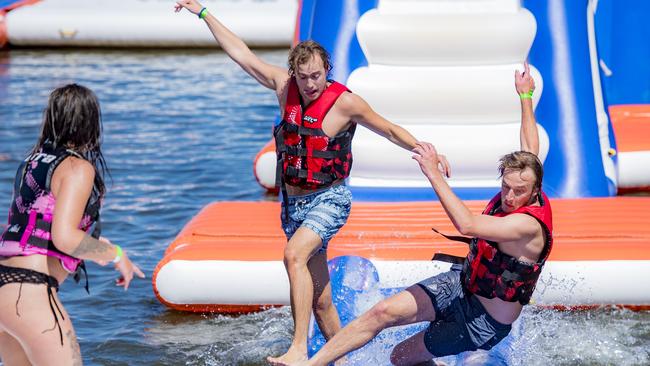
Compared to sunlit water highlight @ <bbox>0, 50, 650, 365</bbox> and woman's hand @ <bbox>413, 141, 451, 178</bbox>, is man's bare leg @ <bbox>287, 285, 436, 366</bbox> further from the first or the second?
woman's hand @ <bbox>413, 141, 451, 178</bbox>

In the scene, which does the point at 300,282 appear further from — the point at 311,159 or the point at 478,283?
the point at 478,283

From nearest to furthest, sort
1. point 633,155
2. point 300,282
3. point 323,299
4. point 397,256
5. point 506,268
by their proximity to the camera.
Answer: point 506,268, point 300,282, point 323,299, point 397,256, point 633,155

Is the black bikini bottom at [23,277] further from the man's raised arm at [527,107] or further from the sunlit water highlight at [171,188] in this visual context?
the man's raised arm at [527,107]

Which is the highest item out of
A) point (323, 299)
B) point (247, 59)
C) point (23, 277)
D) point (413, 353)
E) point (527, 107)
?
point (247, 59)

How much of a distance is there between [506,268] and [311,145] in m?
1.03

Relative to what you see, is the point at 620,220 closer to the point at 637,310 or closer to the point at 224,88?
the point at 637,310

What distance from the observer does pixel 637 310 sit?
592 centimetres

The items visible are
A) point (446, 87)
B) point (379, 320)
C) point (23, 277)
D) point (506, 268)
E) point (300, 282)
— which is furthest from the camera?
point (446, 87)

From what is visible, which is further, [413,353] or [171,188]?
[171,188]

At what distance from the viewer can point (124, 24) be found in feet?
45.7

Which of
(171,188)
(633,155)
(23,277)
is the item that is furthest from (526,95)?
(171,188)

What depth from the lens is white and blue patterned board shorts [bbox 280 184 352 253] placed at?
4641mm

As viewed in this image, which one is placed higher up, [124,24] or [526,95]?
[526,95]

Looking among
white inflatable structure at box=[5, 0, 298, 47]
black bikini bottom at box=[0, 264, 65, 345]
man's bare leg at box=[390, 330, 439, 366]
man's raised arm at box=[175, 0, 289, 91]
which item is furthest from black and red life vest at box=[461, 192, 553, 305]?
white inflatable structure at box=[5, 0, 298, 47]
